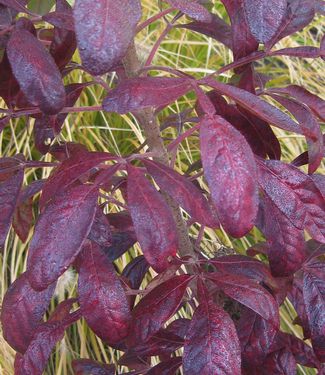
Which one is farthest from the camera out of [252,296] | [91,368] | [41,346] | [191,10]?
[91,368]

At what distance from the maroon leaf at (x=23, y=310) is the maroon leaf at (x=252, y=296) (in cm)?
21

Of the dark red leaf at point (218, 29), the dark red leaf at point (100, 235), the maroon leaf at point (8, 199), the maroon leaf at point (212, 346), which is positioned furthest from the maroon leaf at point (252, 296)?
the dark red leaf at point (218, 29)

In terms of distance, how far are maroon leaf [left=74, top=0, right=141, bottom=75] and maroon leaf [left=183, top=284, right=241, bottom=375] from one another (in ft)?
1.08

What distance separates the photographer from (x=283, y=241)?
73 cm

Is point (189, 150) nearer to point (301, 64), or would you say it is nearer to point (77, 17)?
point (301, 64)

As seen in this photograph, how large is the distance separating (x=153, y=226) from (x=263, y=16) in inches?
9.0

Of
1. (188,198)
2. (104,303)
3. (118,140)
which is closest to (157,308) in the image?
(104,303)

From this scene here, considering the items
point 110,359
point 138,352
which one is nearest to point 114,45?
point 138,352

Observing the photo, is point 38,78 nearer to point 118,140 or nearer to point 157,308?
point 157,308

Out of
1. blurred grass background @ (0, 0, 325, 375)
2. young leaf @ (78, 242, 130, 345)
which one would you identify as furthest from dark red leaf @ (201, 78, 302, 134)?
blurred grass background @ (0, 0, 325, 375)

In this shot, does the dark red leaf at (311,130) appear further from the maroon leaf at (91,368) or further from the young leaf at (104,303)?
the maroon leaf at (91,368)

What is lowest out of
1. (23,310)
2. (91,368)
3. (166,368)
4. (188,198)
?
(91,368)

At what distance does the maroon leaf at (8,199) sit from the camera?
731 millimetres

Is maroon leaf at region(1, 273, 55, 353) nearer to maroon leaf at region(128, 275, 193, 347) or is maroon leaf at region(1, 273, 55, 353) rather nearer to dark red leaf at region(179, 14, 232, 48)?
maroon leaf at region(128, 275, 193, 347)
